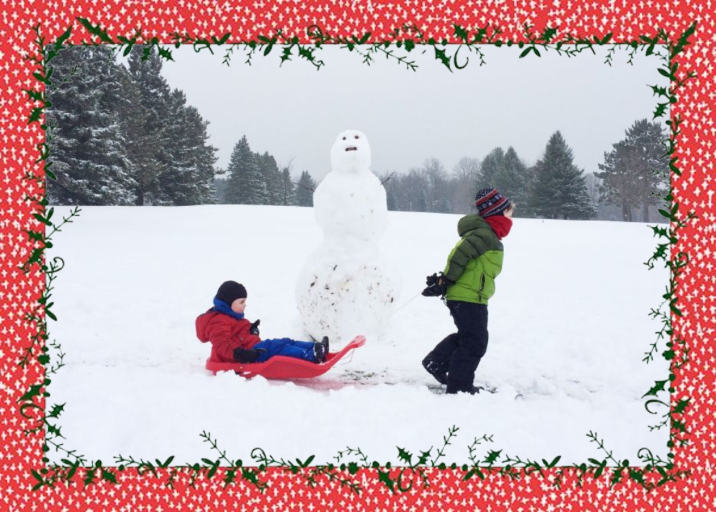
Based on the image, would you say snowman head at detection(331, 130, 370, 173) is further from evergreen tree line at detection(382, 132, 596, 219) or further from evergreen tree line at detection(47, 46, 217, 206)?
evergreen tree line at detection(382, 132, 596, 219)

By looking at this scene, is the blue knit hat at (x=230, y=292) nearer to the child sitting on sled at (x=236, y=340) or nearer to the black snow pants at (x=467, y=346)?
the child sitting on sled at (x=236, y=340)

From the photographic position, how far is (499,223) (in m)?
3.75

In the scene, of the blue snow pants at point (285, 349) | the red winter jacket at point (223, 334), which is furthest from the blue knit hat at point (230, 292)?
the blue snow pants at point (285, 349)

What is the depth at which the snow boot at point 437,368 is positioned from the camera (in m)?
3.96

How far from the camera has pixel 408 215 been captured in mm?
18609

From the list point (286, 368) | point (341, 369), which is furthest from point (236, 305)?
point (341, 369)

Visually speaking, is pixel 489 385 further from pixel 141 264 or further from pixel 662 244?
pixel 141 264

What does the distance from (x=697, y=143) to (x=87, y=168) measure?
10.3 meters

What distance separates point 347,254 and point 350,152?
97cm

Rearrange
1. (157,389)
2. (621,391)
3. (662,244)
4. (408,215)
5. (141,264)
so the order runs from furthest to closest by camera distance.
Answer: (408,215) < (141,264) < (621,391) < (157,389) < (662,244)

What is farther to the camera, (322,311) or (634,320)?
(634,320)

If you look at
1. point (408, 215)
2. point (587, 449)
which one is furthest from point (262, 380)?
point (408, 215)

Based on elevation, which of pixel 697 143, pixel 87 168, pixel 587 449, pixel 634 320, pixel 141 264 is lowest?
pixel 587 449

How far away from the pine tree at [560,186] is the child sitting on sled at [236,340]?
18671mm
